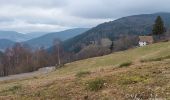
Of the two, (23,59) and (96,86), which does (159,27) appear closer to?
(23,59)

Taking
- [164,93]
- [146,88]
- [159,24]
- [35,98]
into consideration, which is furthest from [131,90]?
[159,24]

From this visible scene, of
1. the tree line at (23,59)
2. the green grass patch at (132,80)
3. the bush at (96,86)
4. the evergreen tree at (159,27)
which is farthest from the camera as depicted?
the tree line at (23,59)

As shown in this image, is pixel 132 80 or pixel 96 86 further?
pixel 132 80

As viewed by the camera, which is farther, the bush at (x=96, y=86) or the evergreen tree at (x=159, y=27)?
the evergreen tree at (x=159, y=27)

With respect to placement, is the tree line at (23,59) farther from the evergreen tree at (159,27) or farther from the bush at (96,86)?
the bush at (96,86)

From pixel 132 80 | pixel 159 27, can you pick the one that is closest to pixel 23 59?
pixel 159 27

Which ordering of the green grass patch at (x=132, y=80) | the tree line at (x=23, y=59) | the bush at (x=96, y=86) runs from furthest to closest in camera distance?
the tree line at (x=23, y=59)
the green grass patch at (x=132, y=80)
the bush at (x=96, y=86)

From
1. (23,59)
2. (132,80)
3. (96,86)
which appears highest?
(132,80)

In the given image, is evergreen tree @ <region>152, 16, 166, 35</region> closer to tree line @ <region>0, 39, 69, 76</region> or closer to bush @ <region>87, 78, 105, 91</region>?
tree line @ <region>0, 39, 69, 76</region>

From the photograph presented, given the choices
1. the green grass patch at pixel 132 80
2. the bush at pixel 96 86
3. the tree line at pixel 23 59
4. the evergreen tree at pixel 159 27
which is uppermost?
the evergreen tree at pixel 159 27

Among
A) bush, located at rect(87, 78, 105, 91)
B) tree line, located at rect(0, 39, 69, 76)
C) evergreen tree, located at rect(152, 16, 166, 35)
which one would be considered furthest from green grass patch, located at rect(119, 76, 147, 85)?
tree line, located at rect(0, 39, 69, 76)

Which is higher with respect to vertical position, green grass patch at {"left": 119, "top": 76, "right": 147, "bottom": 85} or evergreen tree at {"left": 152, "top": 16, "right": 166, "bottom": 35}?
evergreen tree at {"left": 152, "top": 16, "right": 166, "bottom": 35}

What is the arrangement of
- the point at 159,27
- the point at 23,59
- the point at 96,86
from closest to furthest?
Result: the point at 96,86, the point at 159,27, the point at 23,59

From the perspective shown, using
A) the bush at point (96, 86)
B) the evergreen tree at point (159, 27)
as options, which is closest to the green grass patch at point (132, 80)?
the bush at point (96, 86)
